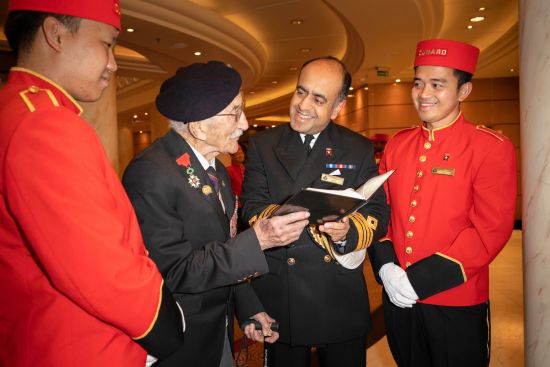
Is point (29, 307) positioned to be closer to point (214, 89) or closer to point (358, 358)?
point (214, 89)

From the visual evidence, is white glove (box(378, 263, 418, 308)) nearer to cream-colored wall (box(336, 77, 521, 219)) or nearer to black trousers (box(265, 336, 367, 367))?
black trousers (box(265, 336, 367, 367))

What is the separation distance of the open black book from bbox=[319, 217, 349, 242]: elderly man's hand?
0.23ft

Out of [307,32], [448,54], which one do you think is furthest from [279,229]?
[307,32]

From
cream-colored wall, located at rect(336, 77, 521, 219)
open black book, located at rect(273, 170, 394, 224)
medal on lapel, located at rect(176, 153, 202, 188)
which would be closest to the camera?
open black book, located at rect(273, 170, 394, 224)

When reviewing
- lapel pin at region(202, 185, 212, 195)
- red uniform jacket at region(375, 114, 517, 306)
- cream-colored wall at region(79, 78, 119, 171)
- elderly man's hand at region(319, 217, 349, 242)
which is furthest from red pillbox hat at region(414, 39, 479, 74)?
cream-colored wall at region(79, 78, 119, 171)

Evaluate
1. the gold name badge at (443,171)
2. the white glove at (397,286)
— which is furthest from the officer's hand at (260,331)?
the gold name badge at (443,171)

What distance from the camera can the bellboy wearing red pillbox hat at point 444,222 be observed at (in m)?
1.78

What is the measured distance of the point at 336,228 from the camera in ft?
5.55

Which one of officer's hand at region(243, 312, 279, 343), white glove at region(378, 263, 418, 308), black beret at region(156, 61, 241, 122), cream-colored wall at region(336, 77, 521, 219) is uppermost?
cream-colored wall at region(336, 77, 521, 219)

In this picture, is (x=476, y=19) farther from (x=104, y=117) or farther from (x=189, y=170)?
(x=189, y=170)

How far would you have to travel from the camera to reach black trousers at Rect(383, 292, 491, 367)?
5.97 ft

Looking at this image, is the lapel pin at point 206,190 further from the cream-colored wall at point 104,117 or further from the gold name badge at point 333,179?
the cream-colored wall at point 104,117

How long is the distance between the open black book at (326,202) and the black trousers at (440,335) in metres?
0.72

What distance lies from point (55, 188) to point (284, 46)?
8.95m
